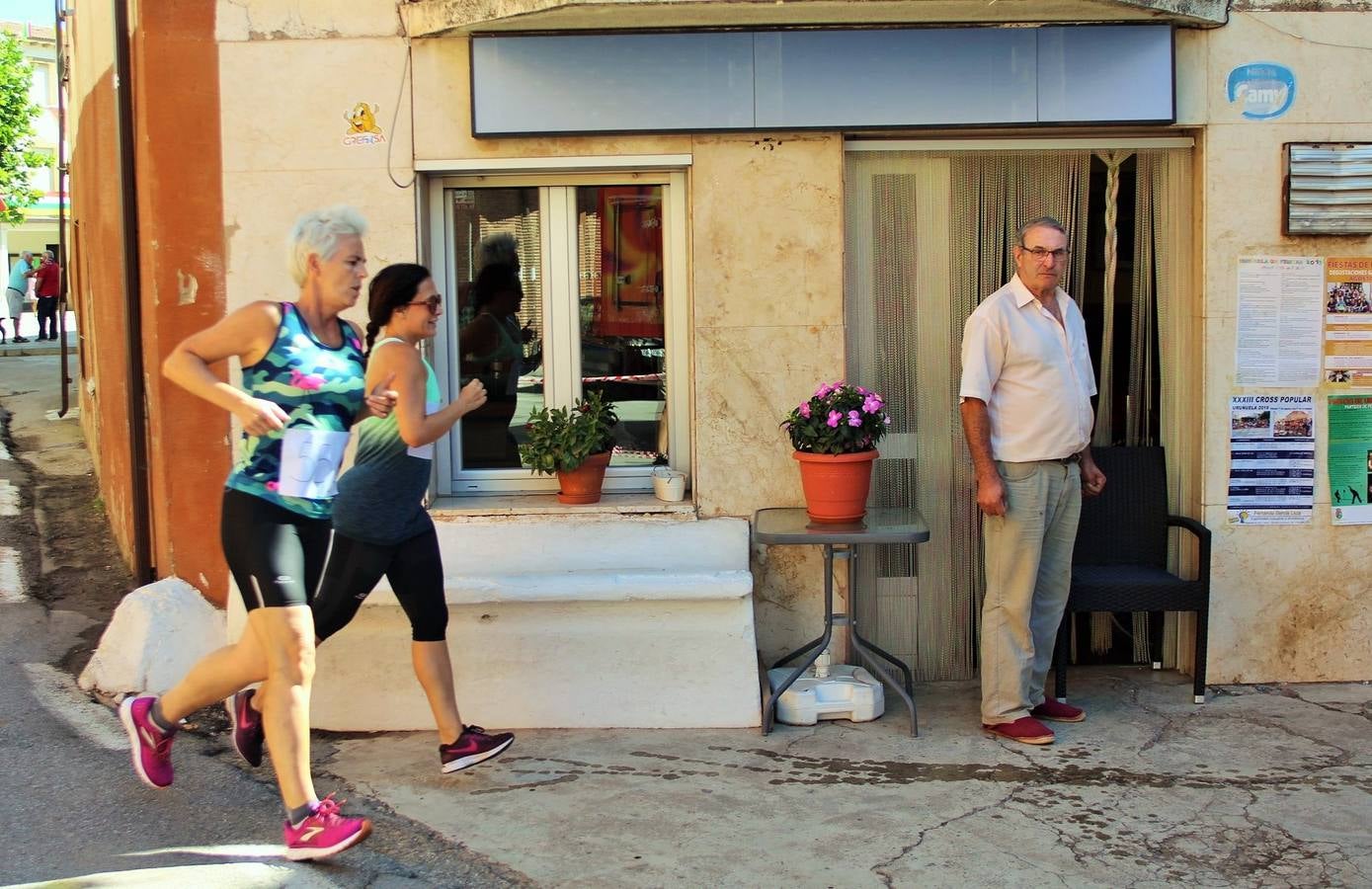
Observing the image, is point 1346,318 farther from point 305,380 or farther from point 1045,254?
point 305,380

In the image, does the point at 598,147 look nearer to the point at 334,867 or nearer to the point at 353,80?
the point at 353,80

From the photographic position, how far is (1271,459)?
5.96 meters

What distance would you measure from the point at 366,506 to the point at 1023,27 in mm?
3275

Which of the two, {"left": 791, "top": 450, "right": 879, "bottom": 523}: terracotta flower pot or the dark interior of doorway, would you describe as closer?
{"left": 791, "top": 450, "right": 879, "bottom": 523}: terracotta flower pot

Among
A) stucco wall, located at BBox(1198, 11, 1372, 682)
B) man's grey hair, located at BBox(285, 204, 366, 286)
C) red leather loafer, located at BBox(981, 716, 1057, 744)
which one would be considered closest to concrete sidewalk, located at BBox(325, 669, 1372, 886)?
red leather loafer, located at BBox(981, 716, 1057, 744)

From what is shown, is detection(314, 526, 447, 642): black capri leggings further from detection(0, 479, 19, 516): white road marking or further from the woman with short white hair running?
detection(0, 479, 19, 516): white road marking

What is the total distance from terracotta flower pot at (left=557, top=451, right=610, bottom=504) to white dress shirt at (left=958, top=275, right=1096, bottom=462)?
5.16 feet

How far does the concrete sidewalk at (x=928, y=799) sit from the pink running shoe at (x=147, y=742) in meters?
0.71

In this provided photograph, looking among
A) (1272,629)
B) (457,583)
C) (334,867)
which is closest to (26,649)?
(457,583)

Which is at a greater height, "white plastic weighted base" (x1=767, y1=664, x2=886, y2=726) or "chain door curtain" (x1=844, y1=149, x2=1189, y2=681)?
"chain door curtain" (x1=844, y1=149, x2=1189, y2=681)

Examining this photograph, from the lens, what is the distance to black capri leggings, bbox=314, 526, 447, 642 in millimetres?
4551

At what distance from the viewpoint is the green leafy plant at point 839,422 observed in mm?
5430

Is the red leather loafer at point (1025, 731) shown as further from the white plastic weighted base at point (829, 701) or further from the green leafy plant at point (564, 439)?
the green leafy plant at point (564, 439)

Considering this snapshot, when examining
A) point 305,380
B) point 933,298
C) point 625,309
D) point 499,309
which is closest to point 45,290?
point 499,309
